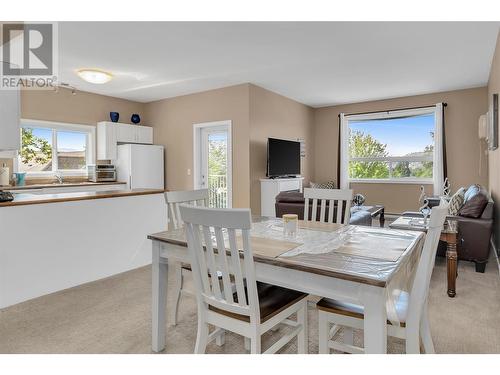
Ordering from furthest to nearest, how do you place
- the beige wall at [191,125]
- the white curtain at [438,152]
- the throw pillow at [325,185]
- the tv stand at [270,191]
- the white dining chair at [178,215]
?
the throw pillow at [325,185]
the white curtain at [438,152]
the tv stand at [270,191]
the beige wall at [191,125]
the white dining chair at [178,215]

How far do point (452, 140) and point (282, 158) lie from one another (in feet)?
10.4

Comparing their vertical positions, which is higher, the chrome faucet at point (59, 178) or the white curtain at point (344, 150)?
the white curtain at point (344, 150)

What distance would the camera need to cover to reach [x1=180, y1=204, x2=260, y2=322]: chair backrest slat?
1.33 meters

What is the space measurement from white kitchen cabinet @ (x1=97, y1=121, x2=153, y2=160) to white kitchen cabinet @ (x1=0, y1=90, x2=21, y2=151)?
9.87 feet

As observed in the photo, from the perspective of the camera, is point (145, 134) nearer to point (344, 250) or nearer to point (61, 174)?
point (61, 174)

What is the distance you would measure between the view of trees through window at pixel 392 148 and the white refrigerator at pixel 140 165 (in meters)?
4.16

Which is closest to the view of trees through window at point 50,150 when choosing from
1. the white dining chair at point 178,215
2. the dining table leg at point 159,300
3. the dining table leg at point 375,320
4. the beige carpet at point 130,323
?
the beige carpet at point 130,323

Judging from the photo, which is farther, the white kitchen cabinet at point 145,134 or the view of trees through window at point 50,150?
the white kitchen cabinet at point 145,134

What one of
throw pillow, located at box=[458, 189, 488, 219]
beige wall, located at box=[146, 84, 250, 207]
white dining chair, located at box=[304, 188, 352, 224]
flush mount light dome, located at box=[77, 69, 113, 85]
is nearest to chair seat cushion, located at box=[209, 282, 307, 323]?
white dining chair, located at box=[304, 188, 352, 224]

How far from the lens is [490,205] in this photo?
Answer: 3.47 m

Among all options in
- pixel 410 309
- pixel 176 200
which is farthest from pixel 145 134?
pixel 410 309

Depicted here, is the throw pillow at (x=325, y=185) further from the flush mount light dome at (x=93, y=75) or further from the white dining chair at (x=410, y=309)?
the white dining chair at (x=410, y=309)

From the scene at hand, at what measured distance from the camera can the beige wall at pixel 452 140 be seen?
5727 millimetres
